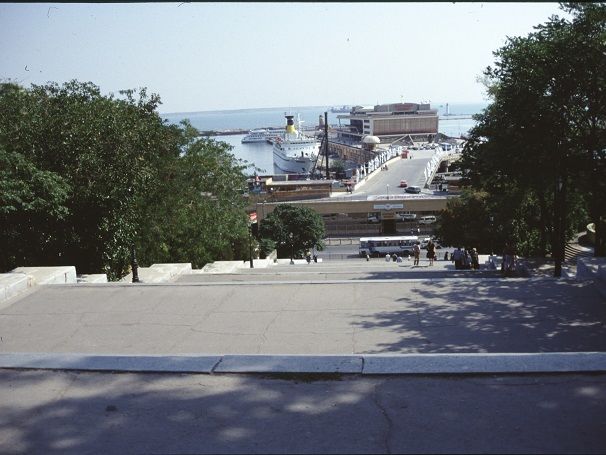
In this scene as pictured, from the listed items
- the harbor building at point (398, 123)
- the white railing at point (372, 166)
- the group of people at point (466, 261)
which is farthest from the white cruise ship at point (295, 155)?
the group of people at point (466, 261)

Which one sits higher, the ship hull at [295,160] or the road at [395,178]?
the ship hull at [295,160]

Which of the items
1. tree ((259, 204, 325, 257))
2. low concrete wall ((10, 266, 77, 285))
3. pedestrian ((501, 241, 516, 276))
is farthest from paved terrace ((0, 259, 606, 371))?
tree ((259, 204, 325, 257))

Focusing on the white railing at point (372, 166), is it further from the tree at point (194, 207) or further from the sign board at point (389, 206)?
the tree at point (194, 207)

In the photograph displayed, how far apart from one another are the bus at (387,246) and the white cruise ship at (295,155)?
9322 cm

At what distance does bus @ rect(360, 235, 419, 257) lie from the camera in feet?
144

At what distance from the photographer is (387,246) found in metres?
44.1

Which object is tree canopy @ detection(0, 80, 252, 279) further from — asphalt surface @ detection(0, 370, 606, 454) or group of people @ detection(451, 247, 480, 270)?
group of people @ detection(451, 247, 480, 270)

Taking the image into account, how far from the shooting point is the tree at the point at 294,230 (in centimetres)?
4094

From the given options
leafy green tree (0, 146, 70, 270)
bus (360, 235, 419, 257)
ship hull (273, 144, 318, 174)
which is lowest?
bus (360, 235, 419, 257)

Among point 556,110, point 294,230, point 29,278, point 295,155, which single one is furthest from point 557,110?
point 295,155

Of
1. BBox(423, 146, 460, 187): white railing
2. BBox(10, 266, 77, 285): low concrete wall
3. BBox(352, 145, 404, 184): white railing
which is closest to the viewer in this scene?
BBox(10, 266, 77, 285): low concrete wall

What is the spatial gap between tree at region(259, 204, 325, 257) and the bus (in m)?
4.10

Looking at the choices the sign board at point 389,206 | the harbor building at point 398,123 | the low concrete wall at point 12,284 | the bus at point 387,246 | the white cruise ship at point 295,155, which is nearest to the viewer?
the low concrete wall at point 12,284

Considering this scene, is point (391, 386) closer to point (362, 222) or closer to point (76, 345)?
point (76, 345)
